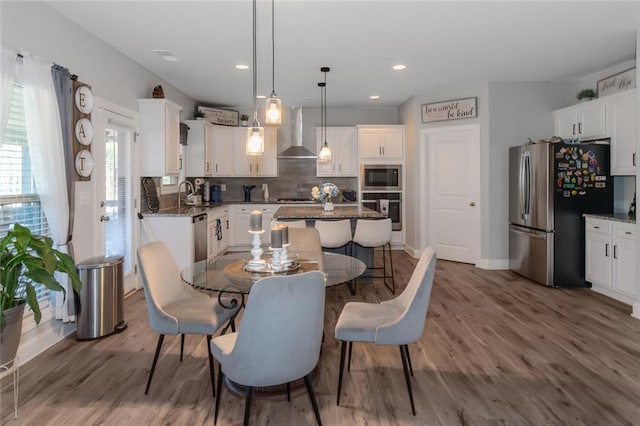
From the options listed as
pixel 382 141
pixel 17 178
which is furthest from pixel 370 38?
pixel 382 141

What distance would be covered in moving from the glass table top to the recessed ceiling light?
2626 millimetres

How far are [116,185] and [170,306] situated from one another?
2317 mm

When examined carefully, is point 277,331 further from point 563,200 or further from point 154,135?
point 563,200

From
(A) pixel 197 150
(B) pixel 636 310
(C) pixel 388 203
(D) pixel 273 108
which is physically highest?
(A) pixel 197 150

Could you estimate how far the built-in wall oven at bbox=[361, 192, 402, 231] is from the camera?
746 centimetres

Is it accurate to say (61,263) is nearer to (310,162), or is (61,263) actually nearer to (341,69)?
(341,69)

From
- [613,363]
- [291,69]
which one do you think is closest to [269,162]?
[291,69]

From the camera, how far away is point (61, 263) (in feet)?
8.23

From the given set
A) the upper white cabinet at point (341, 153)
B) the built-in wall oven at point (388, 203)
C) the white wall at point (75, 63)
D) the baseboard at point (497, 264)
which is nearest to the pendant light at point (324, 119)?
the upper white cabinet at point (341, 153)

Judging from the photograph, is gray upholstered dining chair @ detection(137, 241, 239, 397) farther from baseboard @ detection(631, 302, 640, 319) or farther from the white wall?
baseboard @ detection(631, 302, 640, 319)

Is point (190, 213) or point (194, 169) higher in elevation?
point (194, 169)

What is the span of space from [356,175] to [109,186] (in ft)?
14.5

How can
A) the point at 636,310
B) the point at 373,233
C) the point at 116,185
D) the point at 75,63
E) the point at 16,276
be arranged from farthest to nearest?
the point at 373,233, the point at 116,185, the point at 636,310, the point at 75,63, the point at 16,276

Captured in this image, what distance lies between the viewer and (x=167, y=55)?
180 inches
